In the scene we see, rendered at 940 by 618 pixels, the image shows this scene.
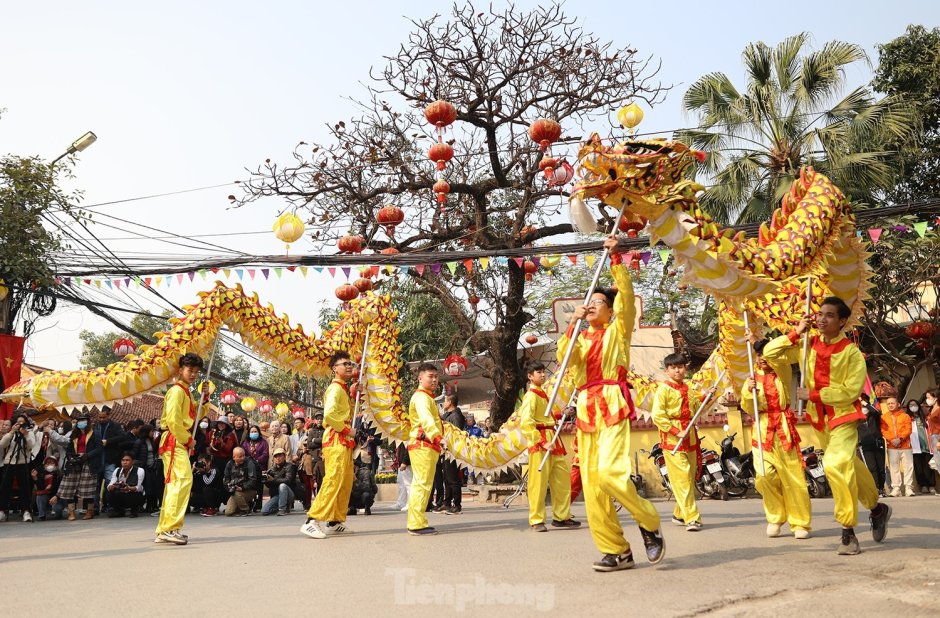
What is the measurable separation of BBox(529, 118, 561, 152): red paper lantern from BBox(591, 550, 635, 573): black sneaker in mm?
7211

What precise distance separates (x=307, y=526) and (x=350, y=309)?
258 centimetres

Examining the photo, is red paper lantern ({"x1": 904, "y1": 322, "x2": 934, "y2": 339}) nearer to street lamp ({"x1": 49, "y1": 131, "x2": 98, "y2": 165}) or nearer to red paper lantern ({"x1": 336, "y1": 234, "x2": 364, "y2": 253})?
red paper lantern ({"x1": 336, "y1": 234, "x2": 364, "y2": 253})

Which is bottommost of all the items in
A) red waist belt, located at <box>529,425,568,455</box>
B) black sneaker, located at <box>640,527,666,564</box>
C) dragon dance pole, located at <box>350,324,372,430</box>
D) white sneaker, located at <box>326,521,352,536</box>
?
white sneaker, located at <box>326,521,352,536</box>

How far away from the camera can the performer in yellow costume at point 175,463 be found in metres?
7.84

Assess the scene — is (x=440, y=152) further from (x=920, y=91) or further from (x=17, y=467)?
(x=920, y=91)

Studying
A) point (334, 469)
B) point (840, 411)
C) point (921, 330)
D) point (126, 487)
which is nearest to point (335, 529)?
point (334, 469)

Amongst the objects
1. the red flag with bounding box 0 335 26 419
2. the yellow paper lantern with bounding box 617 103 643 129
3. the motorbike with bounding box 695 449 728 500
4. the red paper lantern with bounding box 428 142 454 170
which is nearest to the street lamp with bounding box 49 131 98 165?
the red flag with bounding box 0 335 26 419

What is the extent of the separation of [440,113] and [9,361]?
7.29 m

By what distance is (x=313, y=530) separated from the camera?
832 cm

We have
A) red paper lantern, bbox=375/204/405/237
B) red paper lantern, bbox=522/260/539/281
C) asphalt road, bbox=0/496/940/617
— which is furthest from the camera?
red paper lantern, bbox=522/260/539/281

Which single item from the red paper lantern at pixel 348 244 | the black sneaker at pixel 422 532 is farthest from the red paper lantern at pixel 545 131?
the black sneaker at pixel 422 532

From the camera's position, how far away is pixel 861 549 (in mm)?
5898

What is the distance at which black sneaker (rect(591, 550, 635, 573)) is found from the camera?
5.16 metres

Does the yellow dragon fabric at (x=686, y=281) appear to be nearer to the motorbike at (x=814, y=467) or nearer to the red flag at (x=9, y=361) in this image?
the motorbike at (x=814, y=467)
